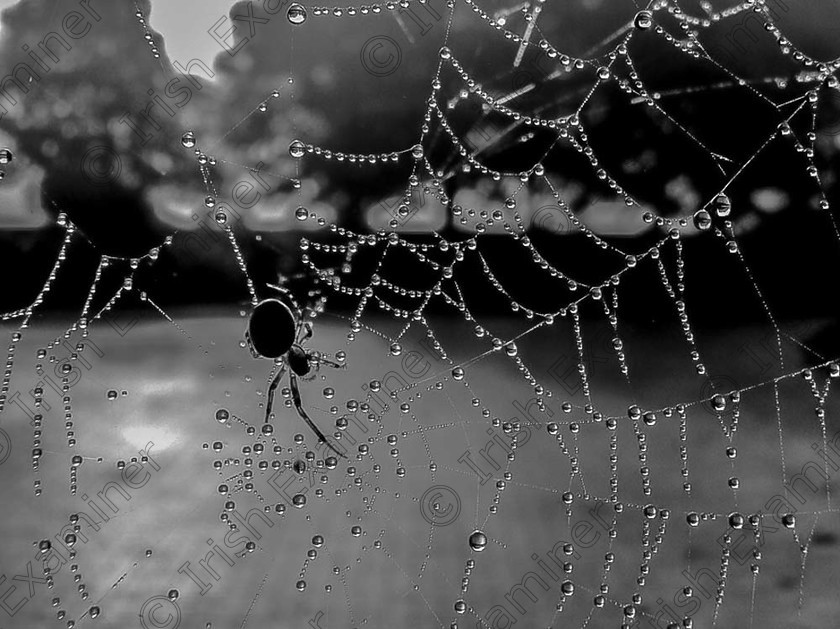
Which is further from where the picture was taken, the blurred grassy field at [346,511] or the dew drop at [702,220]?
the blurred grassy field at [346,511]

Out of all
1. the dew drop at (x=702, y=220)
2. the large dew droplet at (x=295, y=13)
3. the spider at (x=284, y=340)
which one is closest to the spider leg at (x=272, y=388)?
the spider at (x=284, y=340)

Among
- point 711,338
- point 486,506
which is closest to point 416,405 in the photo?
point 486,506

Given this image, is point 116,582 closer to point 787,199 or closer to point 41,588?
point 41,588

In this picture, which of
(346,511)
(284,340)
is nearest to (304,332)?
(284,340)

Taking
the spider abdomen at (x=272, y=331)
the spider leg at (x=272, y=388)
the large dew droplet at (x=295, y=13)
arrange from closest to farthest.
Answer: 1. the large dew droplet at (x=295, y=13)
2. the spider abdomen at (x=272, y=331)
3. the spider leg at (x=272, y=388)

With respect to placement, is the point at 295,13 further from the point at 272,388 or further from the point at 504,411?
the point at 504,411

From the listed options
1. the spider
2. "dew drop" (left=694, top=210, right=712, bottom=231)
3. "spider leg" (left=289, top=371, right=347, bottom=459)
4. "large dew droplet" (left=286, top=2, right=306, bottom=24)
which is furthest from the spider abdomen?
"dew drop" (left=694, top=210, right=712, bottom=231)

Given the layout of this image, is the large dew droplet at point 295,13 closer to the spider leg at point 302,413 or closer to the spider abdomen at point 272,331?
the spider abdomen at point 272,331
